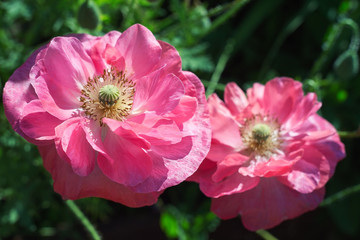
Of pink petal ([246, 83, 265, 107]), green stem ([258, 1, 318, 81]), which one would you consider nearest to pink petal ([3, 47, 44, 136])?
pink petal ([246, 83, 265, 107])

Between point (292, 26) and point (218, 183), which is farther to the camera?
point (292, 26)

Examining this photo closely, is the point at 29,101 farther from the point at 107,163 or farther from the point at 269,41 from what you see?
the point at 269,41

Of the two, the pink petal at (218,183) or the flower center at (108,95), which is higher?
the flower center at (108,95)

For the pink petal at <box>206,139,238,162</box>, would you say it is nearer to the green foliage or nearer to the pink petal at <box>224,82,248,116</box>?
A: the pink petal at <box>224,82,248,116</box>

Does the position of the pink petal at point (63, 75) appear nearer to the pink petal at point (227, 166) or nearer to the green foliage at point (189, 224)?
the pink petal at point (227, 166)

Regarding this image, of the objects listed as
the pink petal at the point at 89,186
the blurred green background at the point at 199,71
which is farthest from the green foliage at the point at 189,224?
the pink petal at the point at 89,186

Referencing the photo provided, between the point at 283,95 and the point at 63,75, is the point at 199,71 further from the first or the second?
the point at 63,75

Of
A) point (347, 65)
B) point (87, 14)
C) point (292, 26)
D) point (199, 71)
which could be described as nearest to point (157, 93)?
point (87, 14)
